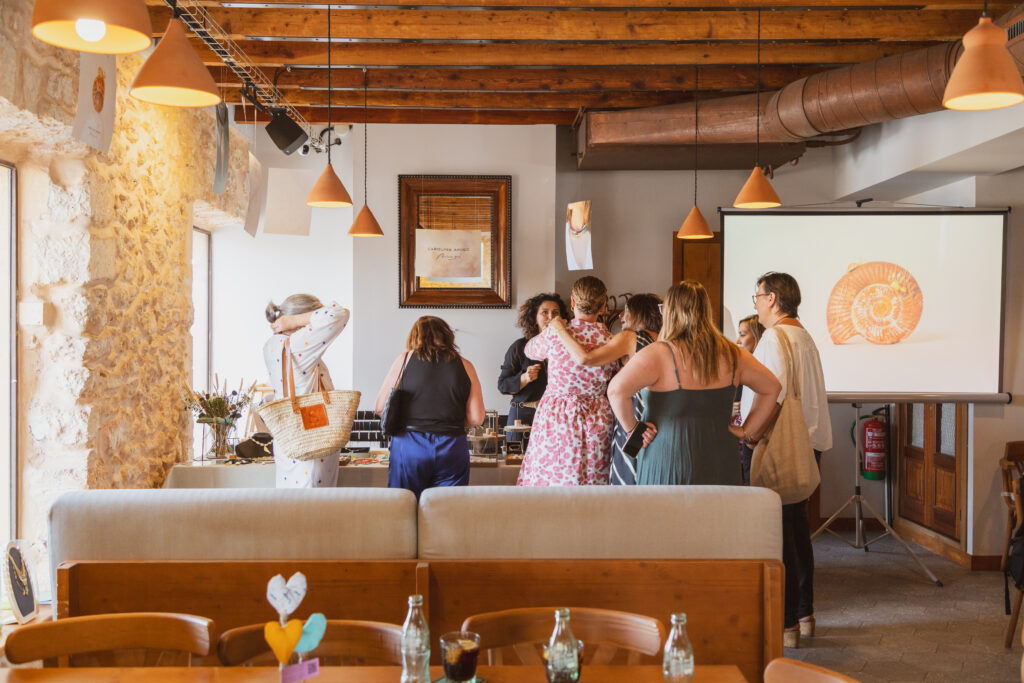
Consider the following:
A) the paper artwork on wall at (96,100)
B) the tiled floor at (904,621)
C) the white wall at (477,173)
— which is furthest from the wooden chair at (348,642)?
the white wall at (477,173)

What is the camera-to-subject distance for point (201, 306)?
6.97 meters

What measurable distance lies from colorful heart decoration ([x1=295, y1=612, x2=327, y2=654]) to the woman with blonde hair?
2410 millimetres

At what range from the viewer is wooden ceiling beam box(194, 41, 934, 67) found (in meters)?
5.03

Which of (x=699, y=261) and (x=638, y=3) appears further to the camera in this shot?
(x=699, y=261)

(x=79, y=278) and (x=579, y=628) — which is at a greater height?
(x=79, y=278)

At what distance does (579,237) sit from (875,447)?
2766 millimetres

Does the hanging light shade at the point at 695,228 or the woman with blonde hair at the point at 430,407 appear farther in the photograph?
the hanging light shade at the point at 695,228

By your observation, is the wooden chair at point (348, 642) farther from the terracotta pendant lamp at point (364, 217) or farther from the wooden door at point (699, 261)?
the wooden door at point (699, 261)

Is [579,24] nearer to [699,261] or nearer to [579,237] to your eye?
[579,237]

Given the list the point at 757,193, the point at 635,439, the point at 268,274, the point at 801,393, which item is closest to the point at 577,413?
the point at 635,439

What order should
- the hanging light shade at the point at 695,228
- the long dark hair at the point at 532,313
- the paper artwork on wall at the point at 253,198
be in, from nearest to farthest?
the paper artwork on wall at the point at 253,198, the hanging light shade at the point at 695,228, the long dark hair at the point at 532,313

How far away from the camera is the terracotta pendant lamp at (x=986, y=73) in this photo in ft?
8.68

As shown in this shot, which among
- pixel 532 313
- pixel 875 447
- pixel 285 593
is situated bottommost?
pixel 875 447

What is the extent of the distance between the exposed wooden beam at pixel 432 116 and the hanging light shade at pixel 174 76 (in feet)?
13.1
